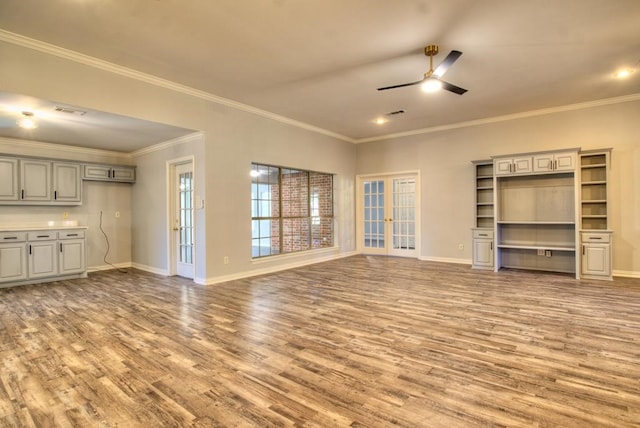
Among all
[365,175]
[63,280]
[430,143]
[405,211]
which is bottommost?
[63,280]

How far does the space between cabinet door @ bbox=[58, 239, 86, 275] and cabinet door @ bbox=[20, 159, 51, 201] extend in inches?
36.8

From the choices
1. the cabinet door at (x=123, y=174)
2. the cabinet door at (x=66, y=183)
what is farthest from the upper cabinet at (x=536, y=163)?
the cabinet door at (x=66, y=183)

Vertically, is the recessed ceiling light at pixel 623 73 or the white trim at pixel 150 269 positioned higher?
the recessed ceiling light at pixel 623 73

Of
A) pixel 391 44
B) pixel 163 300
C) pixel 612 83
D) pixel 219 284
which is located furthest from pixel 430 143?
pixel 163 300

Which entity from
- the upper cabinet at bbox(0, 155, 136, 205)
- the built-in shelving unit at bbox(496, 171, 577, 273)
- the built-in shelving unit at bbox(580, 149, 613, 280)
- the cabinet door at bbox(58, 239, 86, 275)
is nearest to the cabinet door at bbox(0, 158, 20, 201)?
the upper cabinet at bbox(0, 155, 136, 205)

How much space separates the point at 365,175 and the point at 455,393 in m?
6.76

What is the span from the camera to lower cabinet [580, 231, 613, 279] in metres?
5.23

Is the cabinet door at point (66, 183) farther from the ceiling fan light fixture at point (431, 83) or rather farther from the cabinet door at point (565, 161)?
the cabinet door at point (565, 161)

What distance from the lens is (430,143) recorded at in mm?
7391

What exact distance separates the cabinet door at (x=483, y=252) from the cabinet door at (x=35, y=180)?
26.4ft

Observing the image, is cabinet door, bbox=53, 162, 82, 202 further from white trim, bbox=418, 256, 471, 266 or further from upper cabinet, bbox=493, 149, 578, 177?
upper cabinet, bbox=493, 149, 578, 177

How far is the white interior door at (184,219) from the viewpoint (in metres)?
5.70

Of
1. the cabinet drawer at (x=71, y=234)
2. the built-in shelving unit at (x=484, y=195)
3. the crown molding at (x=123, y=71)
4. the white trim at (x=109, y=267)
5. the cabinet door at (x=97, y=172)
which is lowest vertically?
the white trim at (x=109, y=267)

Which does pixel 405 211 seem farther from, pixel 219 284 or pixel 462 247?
pixel 219 284
